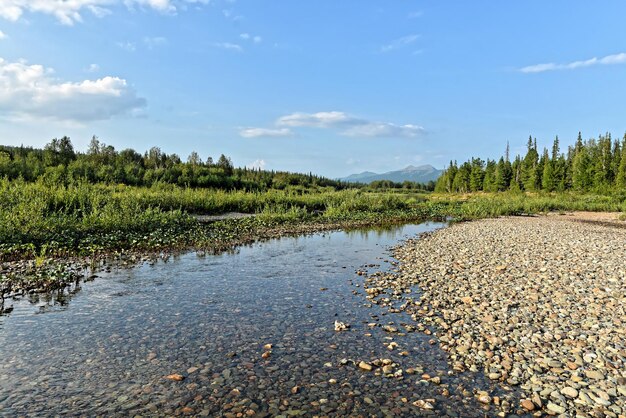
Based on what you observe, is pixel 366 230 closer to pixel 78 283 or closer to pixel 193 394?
pixel 78 283

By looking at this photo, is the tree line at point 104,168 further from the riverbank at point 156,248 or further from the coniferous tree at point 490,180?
the coniferous tree at point 490,180

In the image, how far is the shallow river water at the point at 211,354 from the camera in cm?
581

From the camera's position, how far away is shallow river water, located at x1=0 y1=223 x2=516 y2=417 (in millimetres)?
5812

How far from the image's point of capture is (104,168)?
180 ft

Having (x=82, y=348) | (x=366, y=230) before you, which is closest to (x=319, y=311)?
(x=82, y=348)

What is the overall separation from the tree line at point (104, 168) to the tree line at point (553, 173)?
51.8m

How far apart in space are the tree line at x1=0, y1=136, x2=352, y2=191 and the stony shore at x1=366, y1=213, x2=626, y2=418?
36.2 metres

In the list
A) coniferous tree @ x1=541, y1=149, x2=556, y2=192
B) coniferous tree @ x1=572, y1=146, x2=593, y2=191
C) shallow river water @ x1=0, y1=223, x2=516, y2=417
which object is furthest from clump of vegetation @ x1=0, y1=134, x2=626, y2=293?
shallow river water @ x1=0, y1=223, x2=516, y2=417

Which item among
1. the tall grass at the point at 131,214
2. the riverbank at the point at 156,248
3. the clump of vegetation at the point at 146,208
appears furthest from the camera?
the tall grass at the point at 131,214

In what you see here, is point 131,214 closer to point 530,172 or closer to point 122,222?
point 122,222

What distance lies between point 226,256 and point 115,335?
387 inches

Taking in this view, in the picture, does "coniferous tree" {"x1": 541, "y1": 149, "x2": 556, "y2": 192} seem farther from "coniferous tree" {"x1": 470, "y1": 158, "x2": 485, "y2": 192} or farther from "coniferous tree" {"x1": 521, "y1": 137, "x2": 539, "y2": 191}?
"coniferous tree" {"x1": 470, "y1": 158, "x2": 485, "y2": 192}

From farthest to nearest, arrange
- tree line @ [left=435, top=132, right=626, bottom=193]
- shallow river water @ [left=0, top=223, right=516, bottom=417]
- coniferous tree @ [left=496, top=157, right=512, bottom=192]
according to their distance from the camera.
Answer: coniferous tree @ [left=496, top=157, right=512, bottom=192], tree line @ [left=435, top=132, right=626, bottom=193], shallow river water @ [left=0, top=223, right=516, bottom=417]

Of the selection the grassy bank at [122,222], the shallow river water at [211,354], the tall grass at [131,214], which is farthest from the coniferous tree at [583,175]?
the shallow river water at [211,354]
